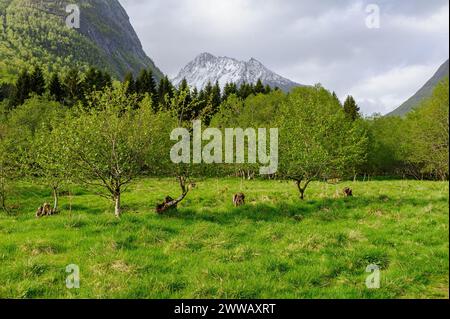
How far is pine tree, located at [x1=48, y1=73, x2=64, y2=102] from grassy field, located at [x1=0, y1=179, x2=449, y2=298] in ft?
293

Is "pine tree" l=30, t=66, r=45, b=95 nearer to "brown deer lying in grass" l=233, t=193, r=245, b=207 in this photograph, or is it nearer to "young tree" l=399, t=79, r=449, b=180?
A: "brown deer lying in grass" l=233, t=193, r=245, b=207

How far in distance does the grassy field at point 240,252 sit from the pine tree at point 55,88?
3517 inches

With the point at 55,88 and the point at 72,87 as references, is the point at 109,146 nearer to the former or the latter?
the point at 72,87

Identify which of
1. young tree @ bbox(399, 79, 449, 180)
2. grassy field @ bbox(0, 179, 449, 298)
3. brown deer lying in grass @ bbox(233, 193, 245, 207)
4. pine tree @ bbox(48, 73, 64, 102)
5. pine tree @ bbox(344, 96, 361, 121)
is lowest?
grassy field @ bbox(0, 179, 449, 298)

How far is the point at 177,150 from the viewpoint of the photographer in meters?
25.5

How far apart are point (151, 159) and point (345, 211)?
13833 millimetres

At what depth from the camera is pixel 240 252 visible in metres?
14.5

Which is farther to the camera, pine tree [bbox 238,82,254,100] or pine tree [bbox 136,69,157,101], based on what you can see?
pine tree [bbox 238,82,254,100]

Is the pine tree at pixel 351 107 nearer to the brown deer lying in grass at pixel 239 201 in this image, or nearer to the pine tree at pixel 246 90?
the pine tree at pixel 246 90

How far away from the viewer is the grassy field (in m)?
11.1

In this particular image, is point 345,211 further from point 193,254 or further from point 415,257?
point 193,254

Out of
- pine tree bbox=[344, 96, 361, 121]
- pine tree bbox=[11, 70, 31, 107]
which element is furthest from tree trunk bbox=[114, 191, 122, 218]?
pine tree bbox=[11, 70, 31, 107]

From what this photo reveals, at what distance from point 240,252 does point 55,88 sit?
347ft
